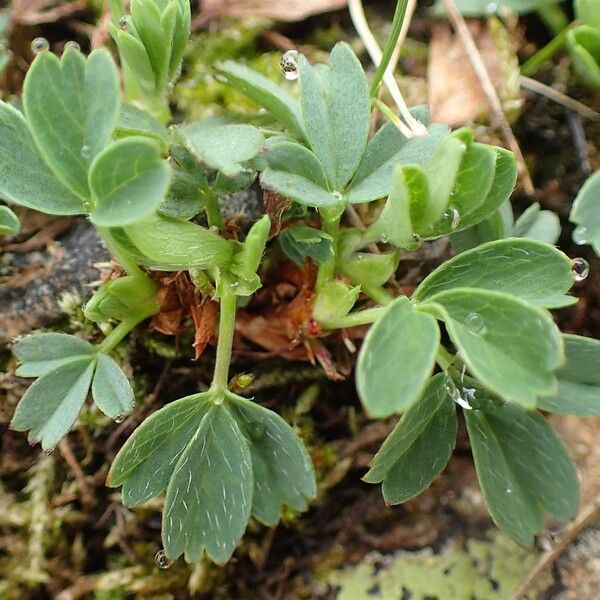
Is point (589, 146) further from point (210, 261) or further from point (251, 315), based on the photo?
point (210, 261)

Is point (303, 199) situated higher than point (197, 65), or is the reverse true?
point (303, 199)

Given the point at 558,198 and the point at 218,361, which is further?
the point at 558,198

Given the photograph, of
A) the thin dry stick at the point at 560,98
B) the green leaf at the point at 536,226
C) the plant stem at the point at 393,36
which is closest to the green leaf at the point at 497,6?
the thin dry stick at the point at 560,98

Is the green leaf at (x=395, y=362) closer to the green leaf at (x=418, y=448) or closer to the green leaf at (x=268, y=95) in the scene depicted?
A: the green leaf at (x=418, y=448)

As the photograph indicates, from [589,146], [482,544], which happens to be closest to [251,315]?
[482,544]

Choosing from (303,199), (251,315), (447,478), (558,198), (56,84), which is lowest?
(447,478)

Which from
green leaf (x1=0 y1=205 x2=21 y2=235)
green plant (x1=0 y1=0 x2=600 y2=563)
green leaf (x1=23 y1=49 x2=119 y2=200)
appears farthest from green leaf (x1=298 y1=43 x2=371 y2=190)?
green leaf (x1=0 y1=205 x2=21 y2=235)
